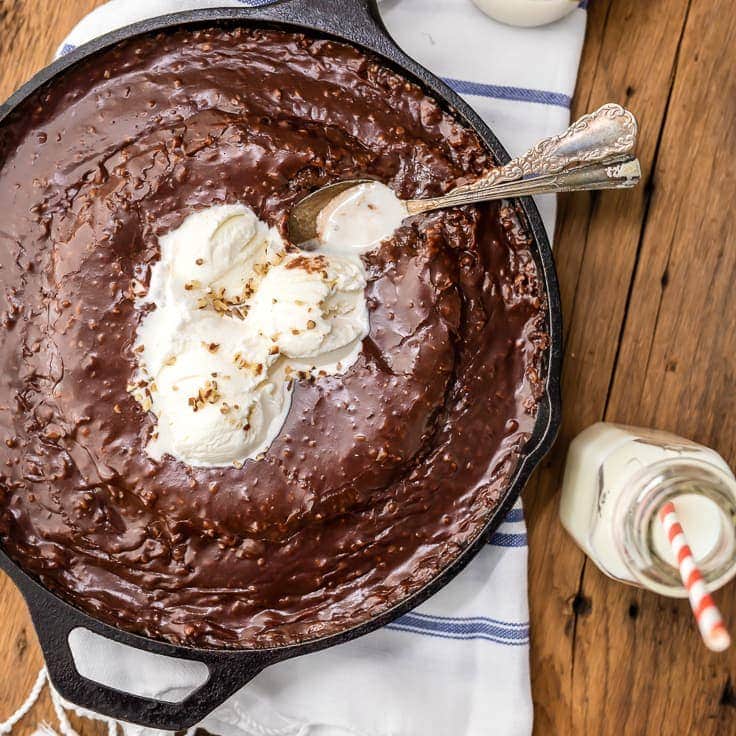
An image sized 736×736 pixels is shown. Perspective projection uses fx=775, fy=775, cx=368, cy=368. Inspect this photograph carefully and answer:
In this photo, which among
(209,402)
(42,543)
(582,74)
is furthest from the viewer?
(582,74)

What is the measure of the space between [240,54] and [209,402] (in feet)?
2.95

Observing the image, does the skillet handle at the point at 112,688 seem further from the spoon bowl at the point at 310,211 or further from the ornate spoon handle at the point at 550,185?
the ornate spoon handle at the point at 550,185

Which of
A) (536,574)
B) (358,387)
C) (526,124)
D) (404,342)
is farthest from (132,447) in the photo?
(526,124)

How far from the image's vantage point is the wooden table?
223 cm

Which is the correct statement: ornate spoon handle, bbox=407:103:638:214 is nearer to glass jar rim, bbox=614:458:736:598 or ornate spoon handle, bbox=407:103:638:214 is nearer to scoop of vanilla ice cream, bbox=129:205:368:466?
scoop of vanilla ice cream, bbox=129:205:368:466

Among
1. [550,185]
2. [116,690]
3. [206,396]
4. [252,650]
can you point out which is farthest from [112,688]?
[550,185]

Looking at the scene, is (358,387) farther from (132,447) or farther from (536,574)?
(536,574)

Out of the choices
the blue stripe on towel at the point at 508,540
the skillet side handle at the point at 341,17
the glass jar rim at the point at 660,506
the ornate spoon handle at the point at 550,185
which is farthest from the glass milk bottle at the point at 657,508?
the skillet side handle at the point at 341,17

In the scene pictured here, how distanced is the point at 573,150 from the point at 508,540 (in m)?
1.08

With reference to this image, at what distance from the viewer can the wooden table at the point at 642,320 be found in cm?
223

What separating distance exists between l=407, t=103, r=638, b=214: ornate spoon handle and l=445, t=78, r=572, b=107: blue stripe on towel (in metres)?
0.29

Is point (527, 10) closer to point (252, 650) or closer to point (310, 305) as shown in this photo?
point (310, 305)

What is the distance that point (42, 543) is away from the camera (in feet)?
6.79

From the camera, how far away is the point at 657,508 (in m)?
1.84
